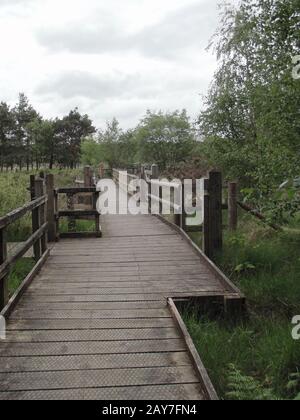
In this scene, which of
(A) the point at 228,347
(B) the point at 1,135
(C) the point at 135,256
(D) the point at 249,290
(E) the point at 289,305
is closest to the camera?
(A) the point at 228,347

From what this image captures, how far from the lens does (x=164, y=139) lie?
26.8m

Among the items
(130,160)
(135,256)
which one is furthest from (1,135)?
(135,256)

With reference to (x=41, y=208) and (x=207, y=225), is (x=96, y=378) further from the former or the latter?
(x=41, y=208)

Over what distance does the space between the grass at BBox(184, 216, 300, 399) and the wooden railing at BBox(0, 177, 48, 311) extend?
6.01ft

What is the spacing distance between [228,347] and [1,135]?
2554 inches

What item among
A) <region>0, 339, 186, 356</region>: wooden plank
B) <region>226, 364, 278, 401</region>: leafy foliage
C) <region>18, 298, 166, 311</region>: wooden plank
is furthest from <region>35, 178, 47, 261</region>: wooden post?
<region>226, 364, 278, 401</region>: leafy foliage

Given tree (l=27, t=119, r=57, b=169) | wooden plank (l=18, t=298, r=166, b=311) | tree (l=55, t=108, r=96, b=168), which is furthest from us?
tree (l=55, t=108, r=96, b=168)

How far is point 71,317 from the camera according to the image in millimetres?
4391

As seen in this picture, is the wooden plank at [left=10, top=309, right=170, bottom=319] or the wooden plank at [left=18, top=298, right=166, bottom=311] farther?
the wooden plank at [left=18, top=298, right=166, bottom=311]

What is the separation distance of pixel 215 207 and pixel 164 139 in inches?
804

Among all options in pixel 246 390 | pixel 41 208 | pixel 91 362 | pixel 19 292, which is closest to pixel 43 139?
pixel 41 208

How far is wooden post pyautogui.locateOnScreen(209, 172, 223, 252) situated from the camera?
6.67 m

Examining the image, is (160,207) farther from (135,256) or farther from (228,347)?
(228,347)

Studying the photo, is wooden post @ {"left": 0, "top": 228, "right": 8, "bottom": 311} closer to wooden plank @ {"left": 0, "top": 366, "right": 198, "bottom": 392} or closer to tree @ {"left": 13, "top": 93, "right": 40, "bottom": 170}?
wooden plank @ {"left": 0, "top": 366, "right": 198, "bottom": 392}
